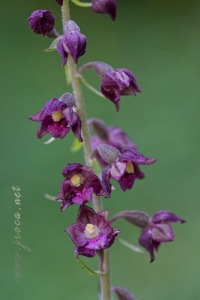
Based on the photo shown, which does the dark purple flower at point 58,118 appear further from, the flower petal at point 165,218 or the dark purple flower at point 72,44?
the flower petal at point 165,218

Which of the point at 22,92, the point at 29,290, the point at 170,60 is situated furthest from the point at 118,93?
the point at 170,60

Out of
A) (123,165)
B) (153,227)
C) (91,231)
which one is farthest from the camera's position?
(153,227)

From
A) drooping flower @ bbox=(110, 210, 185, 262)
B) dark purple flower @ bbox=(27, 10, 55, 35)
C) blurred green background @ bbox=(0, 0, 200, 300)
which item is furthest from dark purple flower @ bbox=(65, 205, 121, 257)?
blurred green background @ bbox=(0, 0, 200, 300)

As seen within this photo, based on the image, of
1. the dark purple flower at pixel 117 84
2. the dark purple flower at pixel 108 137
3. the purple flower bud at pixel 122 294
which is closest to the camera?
the dark purple flower at pixel 117 84

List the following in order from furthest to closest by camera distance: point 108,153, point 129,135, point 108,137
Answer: point 129,135 < point 108,137 < point 108,153

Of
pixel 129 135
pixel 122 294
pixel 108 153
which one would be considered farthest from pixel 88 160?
pixel 129 135

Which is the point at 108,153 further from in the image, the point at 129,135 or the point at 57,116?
the point at 129,135

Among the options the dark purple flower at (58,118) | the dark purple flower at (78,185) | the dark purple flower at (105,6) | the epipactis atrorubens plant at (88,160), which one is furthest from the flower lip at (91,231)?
the dark purple flower at (105,6)
